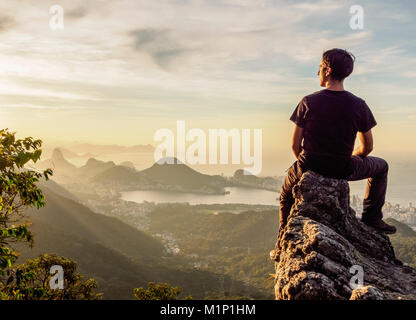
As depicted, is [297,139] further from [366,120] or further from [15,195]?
[15,195]

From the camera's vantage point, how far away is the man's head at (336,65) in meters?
5.99

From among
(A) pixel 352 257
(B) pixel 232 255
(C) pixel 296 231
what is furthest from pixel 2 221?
(B) pixel 232 255

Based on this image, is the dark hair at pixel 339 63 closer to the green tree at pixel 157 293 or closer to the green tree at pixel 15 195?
the green tree at pixel 15 195

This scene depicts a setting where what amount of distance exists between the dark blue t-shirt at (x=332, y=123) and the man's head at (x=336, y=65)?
31 centimetres

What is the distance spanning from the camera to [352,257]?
576 cm

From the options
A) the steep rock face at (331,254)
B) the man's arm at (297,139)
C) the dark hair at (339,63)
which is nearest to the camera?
the steep rock face at (331,254)

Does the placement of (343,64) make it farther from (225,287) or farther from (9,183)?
(225,287)

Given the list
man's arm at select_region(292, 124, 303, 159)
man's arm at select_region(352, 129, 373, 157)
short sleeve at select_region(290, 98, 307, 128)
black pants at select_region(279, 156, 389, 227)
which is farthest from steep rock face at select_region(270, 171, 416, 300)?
short sleeve at select_region(290, 98, 307, 128)

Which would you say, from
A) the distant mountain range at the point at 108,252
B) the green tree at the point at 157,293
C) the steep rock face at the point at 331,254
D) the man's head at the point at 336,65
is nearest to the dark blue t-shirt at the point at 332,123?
the man's head at the point at 336,65

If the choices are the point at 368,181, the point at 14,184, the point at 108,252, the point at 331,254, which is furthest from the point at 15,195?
the point at 108,252

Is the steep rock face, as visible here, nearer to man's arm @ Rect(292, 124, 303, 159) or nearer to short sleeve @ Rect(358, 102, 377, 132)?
man's arm @ Rect(292, 124, 303, 159)

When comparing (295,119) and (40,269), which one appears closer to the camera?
(295,119)

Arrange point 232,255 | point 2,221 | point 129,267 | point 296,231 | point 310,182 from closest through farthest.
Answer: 1. point 296,231
2. point 310,182
3. point 2,221
4. point 129,267
5. point 232,255
